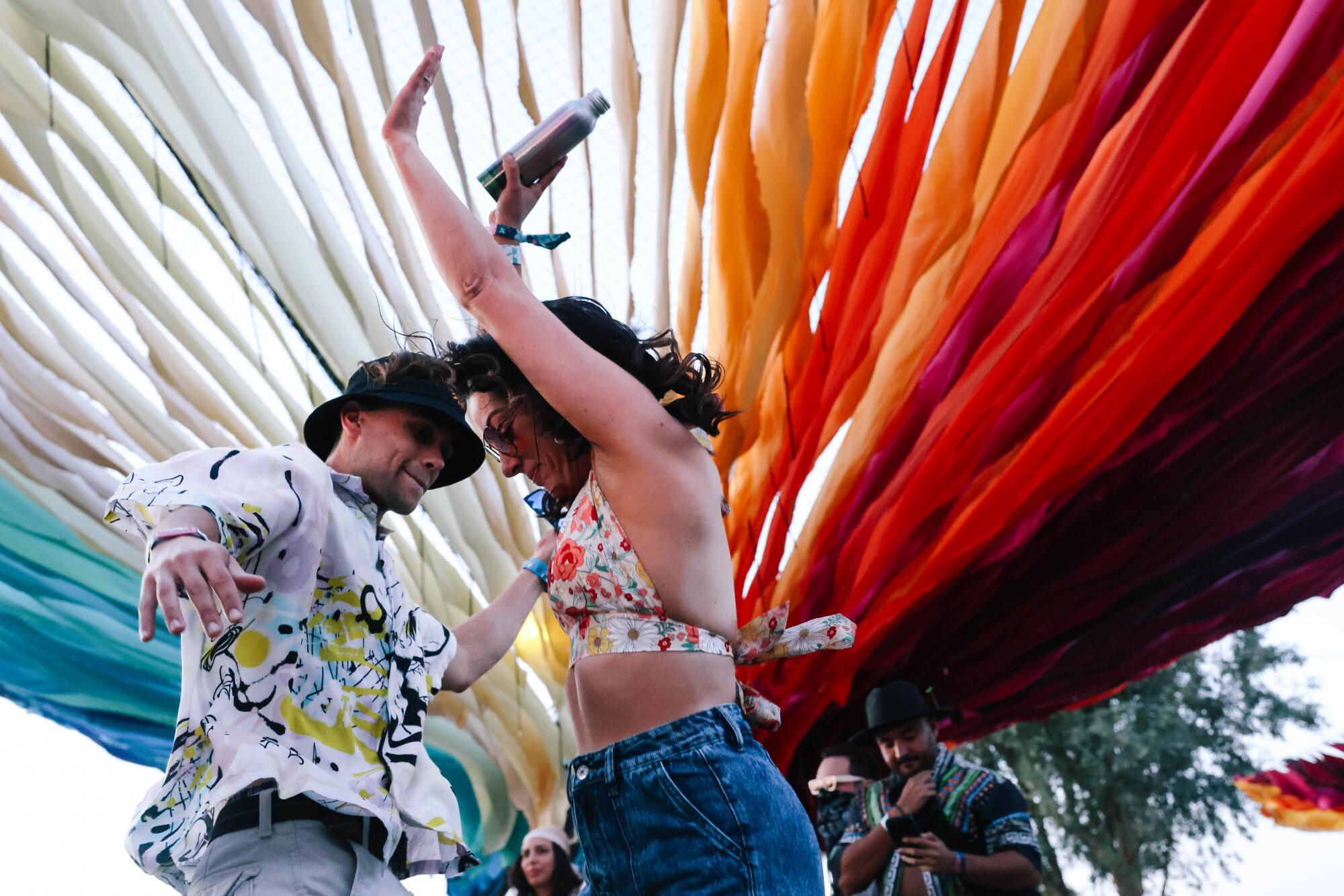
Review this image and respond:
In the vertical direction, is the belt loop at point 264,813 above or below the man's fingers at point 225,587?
below

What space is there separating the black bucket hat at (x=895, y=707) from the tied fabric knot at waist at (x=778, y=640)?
2265 millimetres

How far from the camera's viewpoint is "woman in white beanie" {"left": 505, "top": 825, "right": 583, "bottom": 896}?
4.68 m

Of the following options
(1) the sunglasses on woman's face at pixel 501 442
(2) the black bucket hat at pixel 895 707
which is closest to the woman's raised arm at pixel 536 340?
(1) the sunglasses on woman's face at pixel 501 442

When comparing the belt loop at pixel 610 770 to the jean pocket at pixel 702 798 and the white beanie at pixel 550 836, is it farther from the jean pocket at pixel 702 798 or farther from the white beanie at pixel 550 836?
the white beanie at pixel 550 836

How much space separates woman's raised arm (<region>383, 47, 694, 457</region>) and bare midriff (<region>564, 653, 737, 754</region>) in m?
0.24

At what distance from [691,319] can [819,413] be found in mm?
590

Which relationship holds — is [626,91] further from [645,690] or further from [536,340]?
[645,690]

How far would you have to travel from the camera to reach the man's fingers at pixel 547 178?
68.3 inches

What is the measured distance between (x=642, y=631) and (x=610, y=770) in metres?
0.16

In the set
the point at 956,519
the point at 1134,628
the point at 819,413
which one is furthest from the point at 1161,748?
the point at 819,413

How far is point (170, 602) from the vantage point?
45.5 inches

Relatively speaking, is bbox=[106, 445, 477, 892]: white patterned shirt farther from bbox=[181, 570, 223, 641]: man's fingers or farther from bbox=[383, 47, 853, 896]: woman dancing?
bbox=[383, 47, 853, 896]: woman dancing

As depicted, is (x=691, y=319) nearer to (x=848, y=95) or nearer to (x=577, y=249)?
(x=577, y=249)

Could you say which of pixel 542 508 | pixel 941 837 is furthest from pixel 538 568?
pixel 941 837
